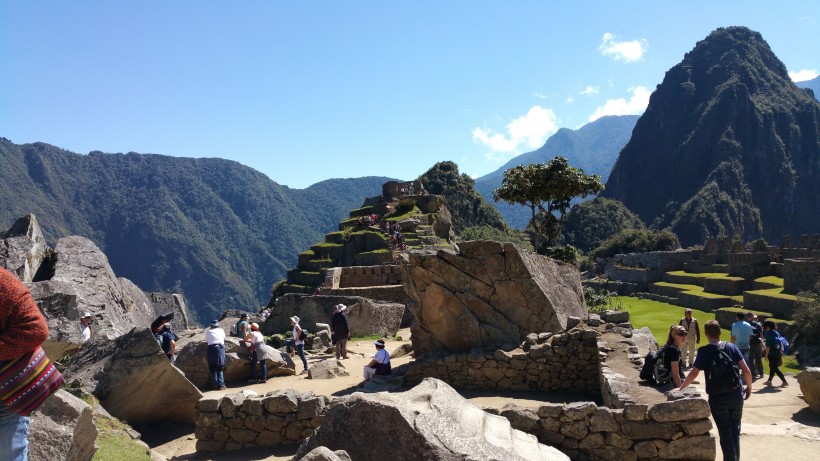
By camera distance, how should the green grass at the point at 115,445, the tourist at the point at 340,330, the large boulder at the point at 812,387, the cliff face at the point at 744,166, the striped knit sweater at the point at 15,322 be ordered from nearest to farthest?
the striped knit sweater at the point at 15,322, the green grass at the point at 115,445, the large boulder at the point at 812,387, the tourist at the point at 340,330, the cliff face at the point at 744,166

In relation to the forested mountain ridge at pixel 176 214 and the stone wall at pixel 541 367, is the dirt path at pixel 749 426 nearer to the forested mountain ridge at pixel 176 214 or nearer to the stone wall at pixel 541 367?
the stone wall at pixel 541 367

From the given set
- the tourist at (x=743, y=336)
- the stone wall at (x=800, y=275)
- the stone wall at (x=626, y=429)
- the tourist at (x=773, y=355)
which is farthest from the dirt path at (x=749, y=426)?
the stone wall at (x=800, y=275)

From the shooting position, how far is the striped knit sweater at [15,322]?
3.47 metres

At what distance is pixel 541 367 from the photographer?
10.8m

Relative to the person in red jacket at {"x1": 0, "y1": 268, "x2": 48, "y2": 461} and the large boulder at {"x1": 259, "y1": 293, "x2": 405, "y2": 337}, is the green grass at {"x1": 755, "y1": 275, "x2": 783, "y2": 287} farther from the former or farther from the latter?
the person in red jacket at {"x1": 0, "y1": 268, "x2": 48, "y2": 461}

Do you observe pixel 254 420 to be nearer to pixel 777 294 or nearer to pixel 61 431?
pixel 61 431

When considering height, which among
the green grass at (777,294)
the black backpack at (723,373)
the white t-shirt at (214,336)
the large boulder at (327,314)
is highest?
the black backpack at (723,373)

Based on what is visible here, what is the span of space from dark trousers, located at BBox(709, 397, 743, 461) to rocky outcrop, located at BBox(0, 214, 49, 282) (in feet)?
37.1

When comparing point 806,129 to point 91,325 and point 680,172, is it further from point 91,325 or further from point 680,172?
point 91,325

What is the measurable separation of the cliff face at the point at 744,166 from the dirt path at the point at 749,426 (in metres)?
158

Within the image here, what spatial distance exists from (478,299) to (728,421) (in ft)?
21.2

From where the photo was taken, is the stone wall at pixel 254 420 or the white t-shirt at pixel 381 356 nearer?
the stone wall at pixel 254 420

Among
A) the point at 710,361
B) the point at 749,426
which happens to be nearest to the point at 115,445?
the point at 710,361

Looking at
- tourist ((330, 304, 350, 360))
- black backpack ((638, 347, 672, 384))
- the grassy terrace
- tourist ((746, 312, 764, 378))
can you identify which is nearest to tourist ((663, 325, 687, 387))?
black backpack ((638, 347, 672, 384))
